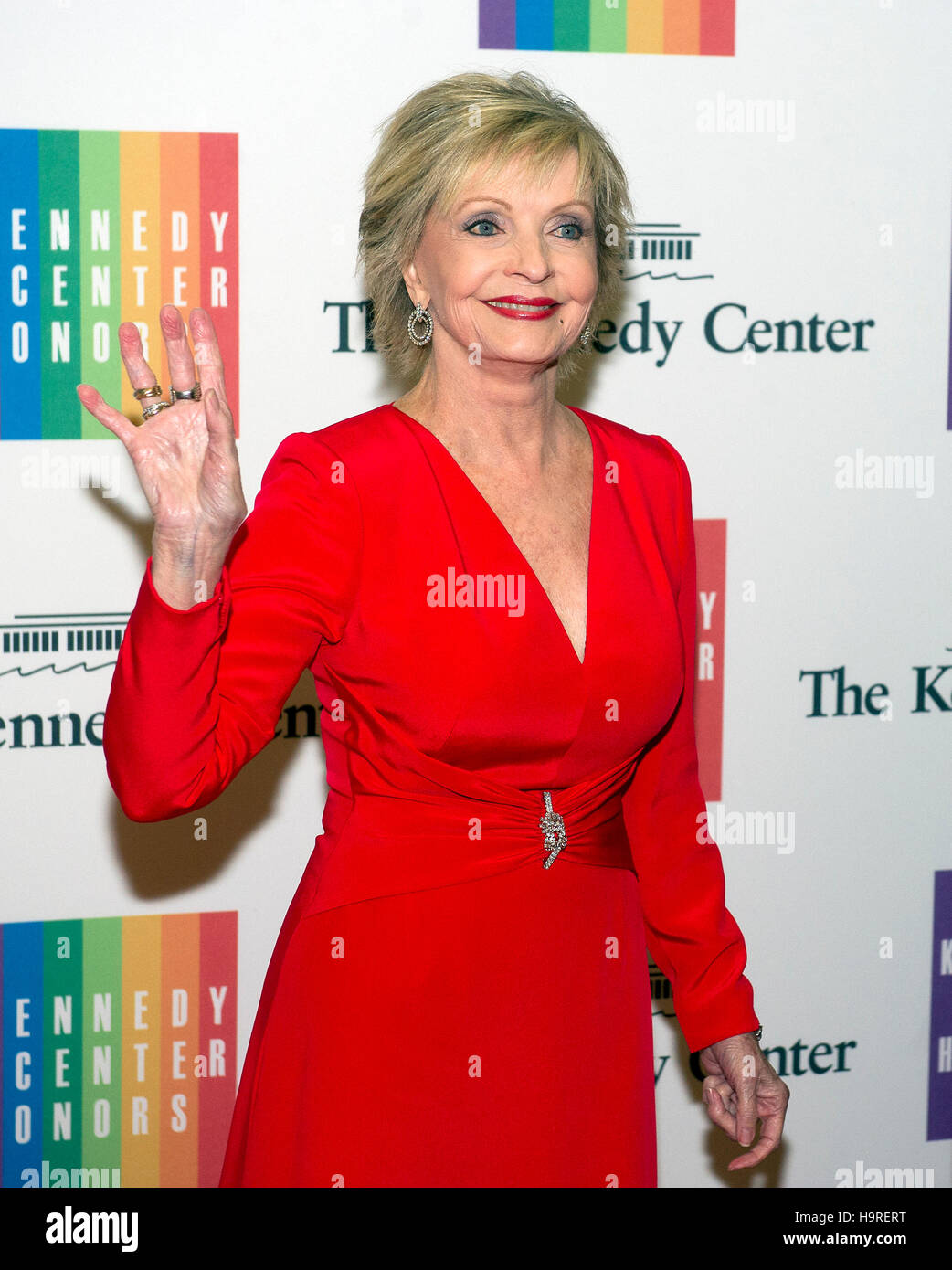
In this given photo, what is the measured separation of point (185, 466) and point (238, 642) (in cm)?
22

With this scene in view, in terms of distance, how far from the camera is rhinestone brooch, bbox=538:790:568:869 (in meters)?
1.65

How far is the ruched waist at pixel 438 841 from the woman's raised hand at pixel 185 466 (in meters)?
0.41

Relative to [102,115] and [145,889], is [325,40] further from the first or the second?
[145,889]

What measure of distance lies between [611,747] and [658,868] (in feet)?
0.72

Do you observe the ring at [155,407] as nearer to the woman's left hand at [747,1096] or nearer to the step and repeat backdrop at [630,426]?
the step and repeat backdrop at [630,426]

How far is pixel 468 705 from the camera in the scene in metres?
1.58

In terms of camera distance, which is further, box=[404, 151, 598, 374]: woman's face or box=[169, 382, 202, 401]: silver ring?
box=[404, 151, 598, 374]: woman's face

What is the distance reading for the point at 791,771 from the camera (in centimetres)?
254

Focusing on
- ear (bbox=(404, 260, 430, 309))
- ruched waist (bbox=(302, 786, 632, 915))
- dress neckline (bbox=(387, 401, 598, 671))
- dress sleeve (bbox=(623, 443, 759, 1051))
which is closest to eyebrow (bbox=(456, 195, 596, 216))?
ear (bbox=(404, 260, 430, 309))

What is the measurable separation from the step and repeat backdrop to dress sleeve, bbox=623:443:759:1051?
69 cm

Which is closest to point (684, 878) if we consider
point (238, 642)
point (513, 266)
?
point (238, 642)

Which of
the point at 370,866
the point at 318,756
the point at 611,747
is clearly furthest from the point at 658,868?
the point at 318,756
